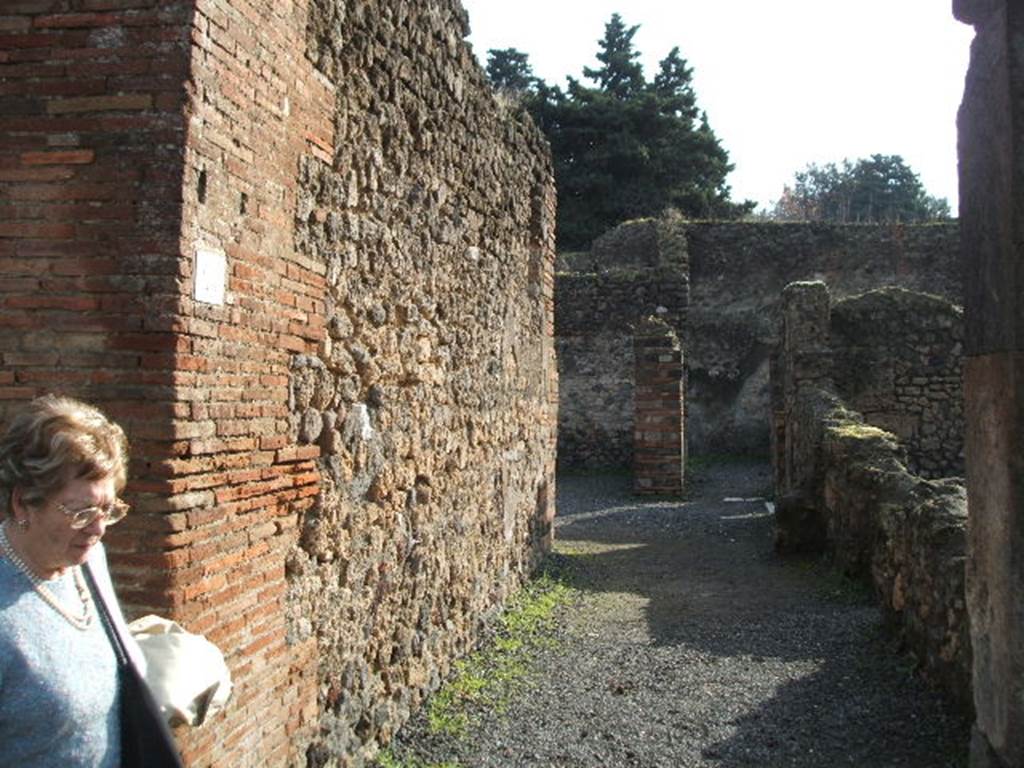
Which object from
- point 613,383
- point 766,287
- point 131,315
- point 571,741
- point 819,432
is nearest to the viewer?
point 131,315

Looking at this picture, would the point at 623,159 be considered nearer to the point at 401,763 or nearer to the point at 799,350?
the point at 799,350

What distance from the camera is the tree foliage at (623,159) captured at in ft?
100.0

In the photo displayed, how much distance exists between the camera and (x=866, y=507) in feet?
25.3

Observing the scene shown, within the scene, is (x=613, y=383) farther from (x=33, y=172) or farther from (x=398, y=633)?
(x=33, y=172)

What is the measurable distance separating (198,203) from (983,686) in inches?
116

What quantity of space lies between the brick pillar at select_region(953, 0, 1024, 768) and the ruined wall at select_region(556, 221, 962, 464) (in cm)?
1777

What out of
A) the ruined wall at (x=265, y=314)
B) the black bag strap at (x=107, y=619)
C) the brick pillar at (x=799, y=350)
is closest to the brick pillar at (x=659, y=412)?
the brick pillar at (x=799, y=350)

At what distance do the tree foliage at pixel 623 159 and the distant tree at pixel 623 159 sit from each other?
0.03 metres

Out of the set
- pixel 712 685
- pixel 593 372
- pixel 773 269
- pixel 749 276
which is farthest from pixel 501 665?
pixel 773 269

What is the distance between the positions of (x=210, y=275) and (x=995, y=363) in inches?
97.8

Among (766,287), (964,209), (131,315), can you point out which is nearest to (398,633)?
(131,315)

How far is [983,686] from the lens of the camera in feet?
10.1

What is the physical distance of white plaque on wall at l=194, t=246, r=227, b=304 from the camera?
3.10 metres

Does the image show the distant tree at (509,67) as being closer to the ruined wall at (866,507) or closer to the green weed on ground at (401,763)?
the ruined wall at (866,507)
